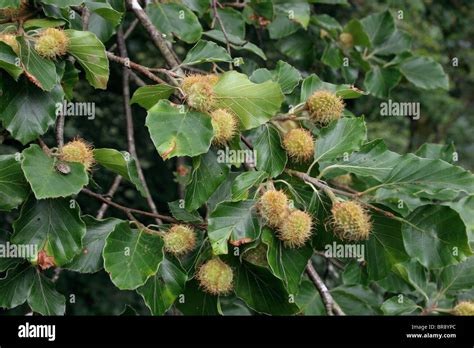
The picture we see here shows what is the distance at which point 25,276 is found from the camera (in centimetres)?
176

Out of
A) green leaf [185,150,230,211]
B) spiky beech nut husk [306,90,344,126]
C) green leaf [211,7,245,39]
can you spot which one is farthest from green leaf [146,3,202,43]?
green leaf [185,150,230,211]

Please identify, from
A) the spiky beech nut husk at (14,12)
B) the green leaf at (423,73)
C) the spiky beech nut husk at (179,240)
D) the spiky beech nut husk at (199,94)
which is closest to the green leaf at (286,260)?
the spiky beech nut husk at (179,240)

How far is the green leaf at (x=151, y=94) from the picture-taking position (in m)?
1.69

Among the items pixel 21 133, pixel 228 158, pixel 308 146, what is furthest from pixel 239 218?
pixel 21 133

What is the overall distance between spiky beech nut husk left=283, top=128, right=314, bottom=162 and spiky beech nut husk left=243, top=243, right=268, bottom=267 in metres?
0.25

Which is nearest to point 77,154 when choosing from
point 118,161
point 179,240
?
point 118,161

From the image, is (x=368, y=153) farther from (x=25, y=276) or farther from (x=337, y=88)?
(x=25, y=276)

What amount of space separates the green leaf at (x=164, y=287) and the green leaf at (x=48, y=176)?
0.31 metres

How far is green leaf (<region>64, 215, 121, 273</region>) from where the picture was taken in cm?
171

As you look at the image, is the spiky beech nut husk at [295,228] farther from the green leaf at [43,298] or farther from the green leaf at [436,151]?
the green leaf at [436,151]

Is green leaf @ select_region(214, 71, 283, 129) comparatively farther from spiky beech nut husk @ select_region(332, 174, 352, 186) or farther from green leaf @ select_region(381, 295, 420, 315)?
spiky beech nut husk @ select_region(332, 174, 352, 186)

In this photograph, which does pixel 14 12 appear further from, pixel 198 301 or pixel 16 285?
pixel 198 301

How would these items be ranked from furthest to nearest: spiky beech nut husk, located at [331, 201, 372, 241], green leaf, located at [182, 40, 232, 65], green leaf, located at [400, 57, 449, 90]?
green leaf, located at [400, 57, 449, 90] < green leaf, located at [182, 40, 232, 65] < spiky beech nut husk, located at [331, 201, 372, 241]

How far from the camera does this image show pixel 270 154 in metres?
1.74
